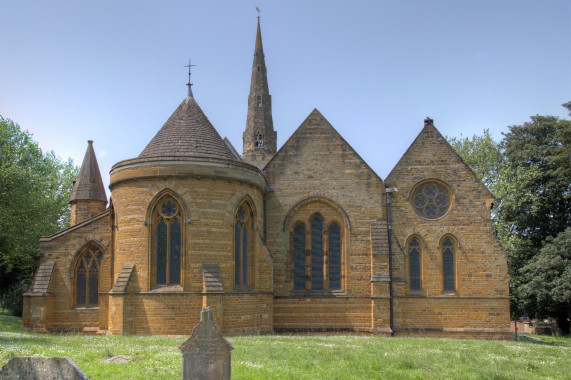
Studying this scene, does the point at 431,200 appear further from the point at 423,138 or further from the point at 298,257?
the point at 298,257

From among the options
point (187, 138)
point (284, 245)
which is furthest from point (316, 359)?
point (187, 138)

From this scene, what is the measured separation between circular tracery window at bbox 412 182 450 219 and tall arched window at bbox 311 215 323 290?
434 cm

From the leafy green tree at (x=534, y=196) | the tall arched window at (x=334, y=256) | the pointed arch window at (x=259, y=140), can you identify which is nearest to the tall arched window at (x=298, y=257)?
the tall arched window at (x=334, y=256)

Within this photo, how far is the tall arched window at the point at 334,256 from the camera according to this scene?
23.9m

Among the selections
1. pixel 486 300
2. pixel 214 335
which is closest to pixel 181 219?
pixel 214 335

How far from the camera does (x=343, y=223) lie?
24.2 metres

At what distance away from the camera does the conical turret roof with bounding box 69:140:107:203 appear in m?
31.3

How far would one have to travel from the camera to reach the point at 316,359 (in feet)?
45.8

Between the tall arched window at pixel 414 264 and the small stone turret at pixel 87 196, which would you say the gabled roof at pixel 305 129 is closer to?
the tall arched window at pixel 414 264

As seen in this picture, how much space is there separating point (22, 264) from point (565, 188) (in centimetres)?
3631

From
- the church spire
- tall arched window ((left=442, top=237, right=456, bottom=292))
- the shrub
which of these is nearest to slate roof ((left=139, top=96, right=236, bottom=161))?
tall arched window ((left=442, top=237, right=456, bottom=292))

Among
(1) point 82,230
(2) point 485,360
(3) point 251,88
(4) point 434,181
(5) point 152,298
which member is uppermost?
(3) point 251,88

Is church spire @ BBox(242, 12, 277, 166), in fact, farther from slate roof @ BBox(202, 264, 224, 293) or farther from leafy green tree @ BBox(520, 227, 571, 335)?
slate roof @ BBox(202, 264, 224, 293)

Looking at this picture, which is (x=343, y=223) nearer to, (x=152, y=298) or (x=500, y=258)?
(x=500, y=258)
